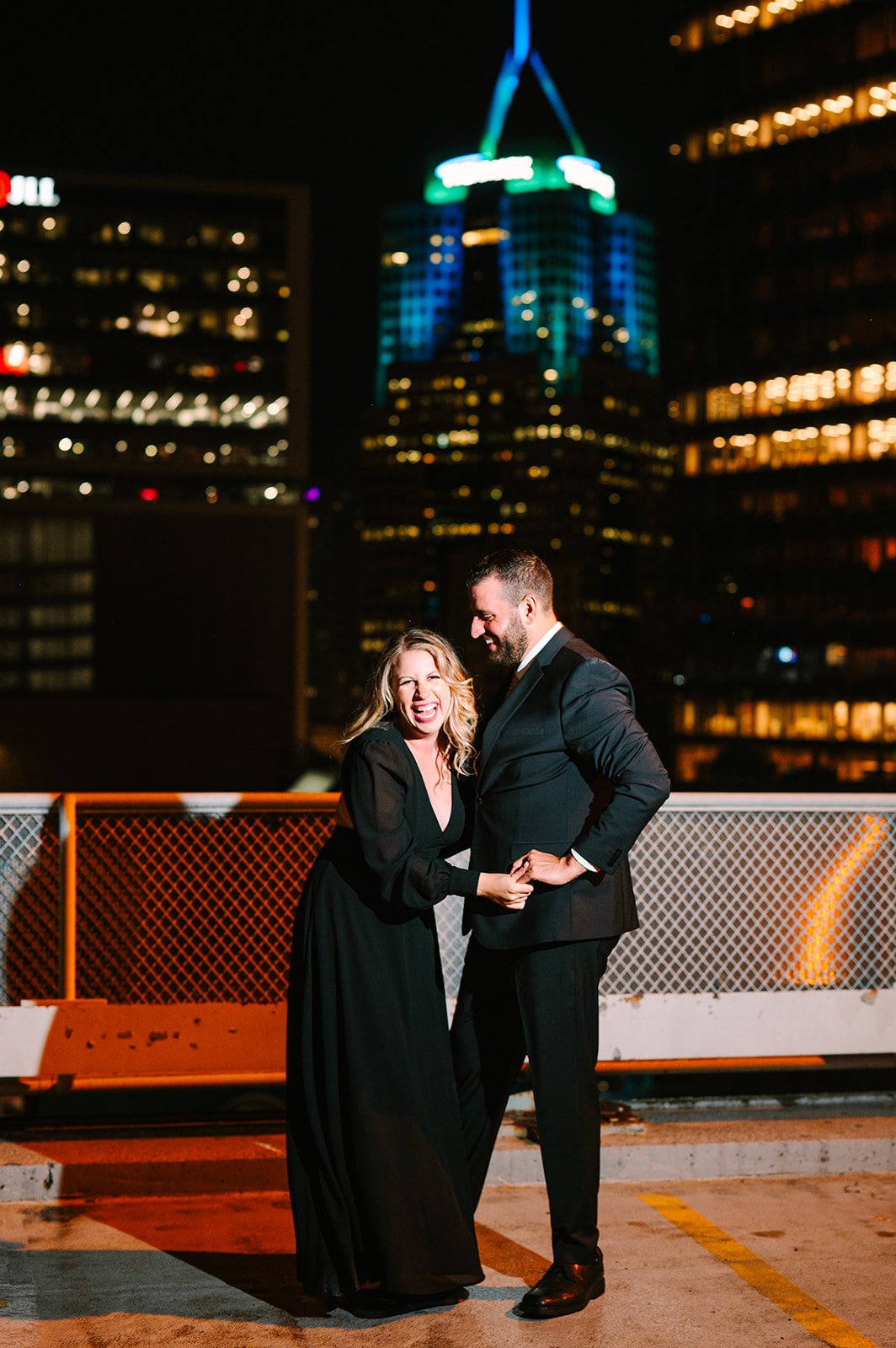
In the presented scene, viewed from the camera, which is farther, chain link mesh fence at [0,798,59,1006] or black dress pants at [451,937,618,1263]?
chain link mesh fence at [0,798,59,1006]

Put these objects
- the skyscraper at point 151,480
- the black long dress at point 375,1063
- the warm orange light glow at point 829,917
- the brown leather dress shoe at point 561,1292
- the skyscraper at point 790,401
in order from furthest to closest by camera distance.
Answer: the skyscraper at point 790,401, the skyscraper at point 151,480, the warm orange light glow at point 829,917, the brown leather dress shoe at point 561,1292, the black long dress at point 375,1063

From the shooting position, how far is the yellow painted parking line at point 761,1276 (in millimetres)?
4062

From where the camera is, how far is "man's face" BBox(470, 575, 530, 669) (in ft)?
14.2

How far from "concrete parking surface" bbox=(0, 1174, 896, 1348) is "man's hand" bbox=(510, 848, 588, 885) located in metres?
1.28

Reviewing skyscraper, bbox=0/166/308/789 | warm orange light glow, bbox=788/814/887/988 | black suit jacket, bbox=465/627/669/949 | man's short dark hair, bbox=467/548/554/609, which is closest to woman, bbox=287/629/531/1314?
black suit jacket, bbox=465/627/669/949

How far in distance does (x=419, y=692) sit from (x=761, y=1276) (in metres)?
2.15

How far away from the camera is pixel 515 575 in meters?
4.32

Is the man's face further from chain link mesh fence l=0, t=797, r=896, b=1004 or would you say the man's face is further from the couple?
chain link mesh fence l=0, t=797, r=896, b=1004

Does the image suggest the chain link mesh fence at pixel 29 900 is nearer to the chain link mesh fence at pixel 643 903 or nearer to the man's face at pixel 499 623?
the chain link mesh fence at pixel 643 903

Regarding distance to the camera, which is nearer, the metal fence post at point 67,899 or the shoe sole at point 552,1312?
the shoe sole at point 552,1312

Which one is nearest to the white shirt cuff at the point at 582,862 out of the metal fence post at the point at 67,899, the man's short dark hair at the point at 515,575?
the man's short dark hair at the point at 515,575

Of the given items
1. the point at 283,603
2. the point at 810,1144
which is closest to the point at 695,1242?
the point at 810,1144

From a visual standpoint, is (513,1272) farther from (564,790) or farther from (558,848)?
(564,790)

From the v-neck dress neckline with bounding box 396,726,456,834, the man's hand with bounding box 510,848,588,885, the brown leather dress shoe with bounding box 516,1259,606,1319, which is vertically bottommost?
the brown leather dress shoe with bounding box 516,1259,606,1319
